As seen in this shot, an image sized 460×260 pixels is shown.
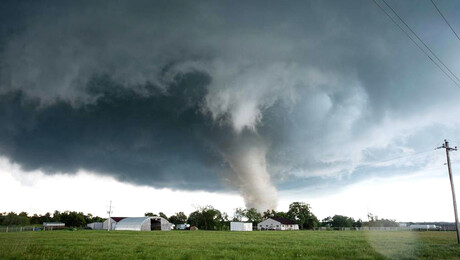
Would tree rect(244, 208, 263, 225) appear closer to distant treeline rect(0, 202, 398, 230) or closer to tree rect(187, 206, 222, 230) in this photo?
distant treeline rect(0, 202, 398, 230)

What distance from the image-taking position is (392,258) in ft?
68.2

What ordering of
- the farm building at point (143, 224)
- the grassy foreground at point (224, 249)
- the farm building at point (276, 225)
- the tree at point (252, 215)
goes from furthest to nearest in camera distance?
the tree at point (252, 215) → the farm building at point (276, 225) → the farm building at point (143, 224) → the grassy foreground at point (224, 249)

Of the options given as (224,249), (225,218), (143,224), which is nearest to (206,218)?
(225,218)

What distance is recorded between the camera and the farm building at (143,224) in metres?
109

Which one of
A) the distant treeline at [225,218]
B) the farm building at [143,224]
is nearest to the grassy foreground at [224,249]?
the farm building at [143,224]

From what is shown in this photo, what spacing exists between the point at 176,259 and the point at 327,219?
588 feet

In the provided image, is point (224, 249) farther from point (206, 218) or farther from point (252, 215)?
point (252, 215)

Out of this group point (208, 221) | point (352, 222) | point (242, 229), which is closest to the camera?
point (242, 229)

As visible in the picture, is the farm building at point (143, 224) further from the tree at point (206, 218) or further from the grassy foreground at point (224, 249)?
the grassy foreground at point (224, 249)

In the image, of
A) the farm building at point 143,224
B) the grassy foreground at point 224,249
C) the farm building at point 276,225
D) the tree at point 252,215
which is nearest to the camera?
the grassy foreground at point 224,249

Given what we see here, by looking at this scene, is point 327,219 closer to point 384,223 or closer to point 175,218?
point 384,223

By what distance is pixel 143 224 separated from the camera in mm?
109562

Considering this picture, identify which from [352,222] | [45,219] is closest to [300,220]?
[352,222]

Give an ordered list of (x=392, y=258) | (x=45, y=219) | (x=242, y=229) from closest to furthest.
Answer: (x=392, y=258)
(x=242, y=229)
(x=45, y=219)
